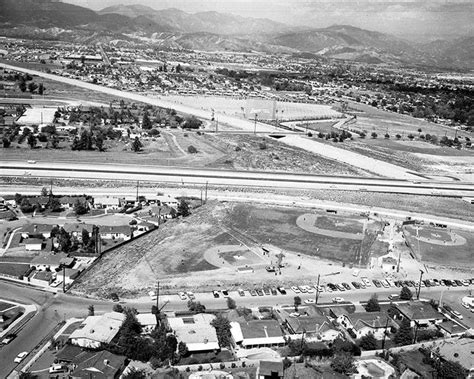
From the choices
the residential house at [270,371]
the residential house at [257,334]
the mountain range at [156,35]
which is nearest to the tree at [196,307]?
the residential house at [257,334]

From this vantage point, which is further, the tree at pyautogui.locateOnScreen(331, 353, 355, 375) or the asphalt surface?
the asphalt surface

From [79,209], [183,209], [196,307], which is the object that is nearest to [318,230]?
[183,209]

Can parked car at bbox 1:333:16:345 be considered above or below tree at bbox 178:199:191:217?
below

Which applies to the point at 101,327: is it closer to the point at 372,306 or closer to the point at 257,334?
the point at 257,334

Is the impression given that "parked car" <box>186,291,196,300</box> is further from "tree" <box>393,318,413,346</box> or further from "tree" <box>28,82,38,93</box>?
"tree" <box>28,82,38,93</box>

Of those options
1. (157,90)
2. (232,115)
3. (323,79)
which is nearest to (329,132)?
(232,115)

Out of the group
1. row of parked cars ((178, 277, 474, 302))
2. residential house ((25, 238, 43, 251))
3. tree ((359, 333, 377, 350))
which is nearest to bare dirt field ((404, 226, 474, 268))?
row of parked cars ((178, 277, 474, 302))
